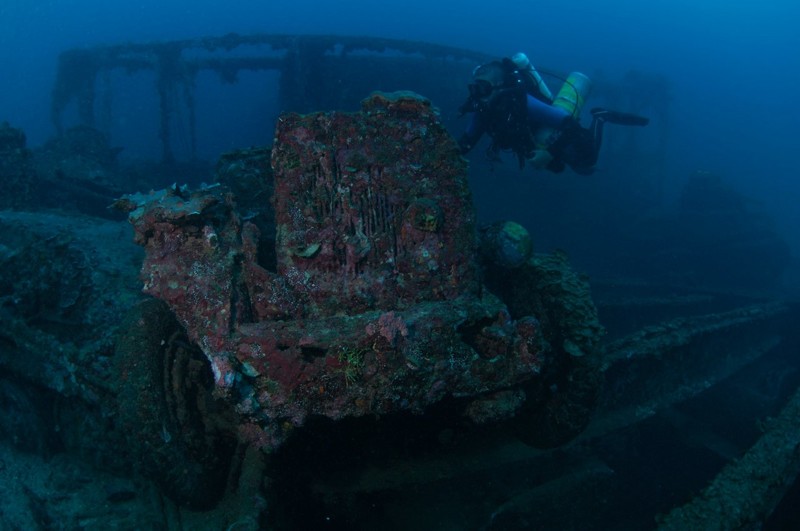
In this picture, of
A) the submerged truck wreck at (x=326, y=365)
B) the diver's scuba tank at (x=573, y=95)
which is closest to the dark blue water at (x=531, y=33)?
the diver's scuba tank at (x=573, y=95)

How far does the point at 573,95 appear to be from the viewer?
784cm

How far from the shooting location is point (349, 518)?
9.66 ft

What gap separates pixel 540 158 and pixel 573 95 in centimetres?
200

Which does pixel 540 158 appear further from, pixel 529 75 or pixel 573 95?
pixel 573 95

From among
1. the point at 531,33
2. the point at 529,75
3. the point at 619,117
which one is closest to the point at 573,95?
the point at 619,117

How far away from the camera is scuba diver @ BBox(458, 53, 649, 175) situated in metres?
6.25

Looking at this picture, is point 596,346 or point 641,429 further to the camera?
point 641,429

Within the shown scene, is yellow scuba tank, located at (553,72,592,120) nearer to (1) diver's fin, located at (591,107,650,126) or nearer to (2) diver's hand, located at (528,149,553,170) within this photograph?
(1) diver's fin, located at (591,107,650,126)

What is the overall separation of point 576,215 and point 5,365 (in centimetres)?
1306

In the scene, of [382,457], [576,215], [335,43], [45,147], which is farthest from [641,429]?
[45,147]

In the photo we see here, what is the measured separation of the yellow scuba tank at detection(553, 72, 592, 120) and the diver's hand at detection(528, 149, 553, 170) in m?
1.41

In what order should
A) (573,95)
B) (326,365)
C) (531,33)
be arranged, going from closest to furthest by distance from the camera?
(326,365) → (573,95) → (531,33)

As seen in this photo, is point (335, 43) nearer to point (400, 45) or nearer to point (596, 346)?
point (400, 45)

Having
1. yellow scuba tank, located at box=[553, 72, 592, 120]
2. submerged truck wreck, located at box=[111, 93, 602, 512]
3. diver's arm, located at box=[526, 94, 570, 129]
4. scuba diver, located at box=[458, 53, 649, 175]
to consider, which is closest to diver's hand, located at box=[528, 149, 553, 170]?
scuba diver, located at box=[458, 53, 649, 175]
